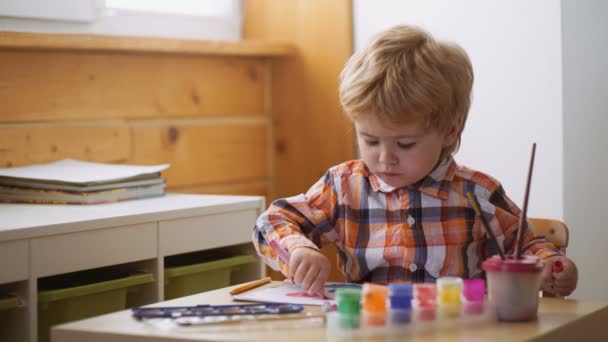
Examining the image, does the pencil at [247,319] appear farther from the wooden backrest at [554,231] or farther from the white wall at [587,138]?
the white wall at [587,138]

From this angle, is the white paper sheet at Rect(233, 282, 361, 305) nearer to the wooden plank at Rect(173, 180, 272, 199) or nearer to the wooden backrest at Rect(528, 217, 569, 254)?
the wooden backrest at Rect(528, 217, 569, 254)

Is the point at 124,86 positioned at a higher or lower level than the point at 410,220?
higher

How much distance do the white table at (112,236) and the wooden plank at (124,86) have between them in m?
0.35

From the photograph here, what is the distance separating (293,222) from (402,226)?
19 centimetres

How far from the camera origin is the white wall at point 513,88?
2.23 m

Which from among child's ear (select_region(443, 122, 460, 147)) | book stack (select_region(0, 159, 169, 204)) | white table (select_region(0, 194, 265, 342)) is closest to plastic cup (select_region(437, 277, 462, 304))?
child's ear (select_region(443, 122, 460, 147))

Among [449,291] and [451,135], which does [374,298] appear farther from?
[451,135]

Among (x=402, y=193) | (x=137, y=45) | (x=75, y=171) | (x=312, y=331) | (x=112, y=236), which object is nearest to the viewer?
(x=312, y=331)

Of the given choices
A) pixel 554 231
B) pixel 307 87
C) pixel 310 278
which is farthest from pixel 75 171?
pixel 554 231

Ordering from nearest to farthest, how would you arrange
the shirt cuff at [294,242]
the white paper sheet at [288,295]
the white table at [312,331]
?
the white table at [312,331]
the white paper sheet at [288,295]
the shirt cuff at [294,242]

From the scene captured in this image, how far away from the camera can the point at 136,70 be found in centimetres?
252

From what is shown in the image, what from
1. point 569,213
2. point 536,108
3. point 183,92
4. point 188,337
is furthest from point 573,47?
point 188,337

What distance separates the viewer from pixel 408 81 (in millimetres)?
1437

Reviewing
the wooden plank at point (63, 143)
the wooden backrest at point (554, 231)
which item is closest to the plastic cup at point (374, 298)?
the wooden backrest at point (554, 231)
